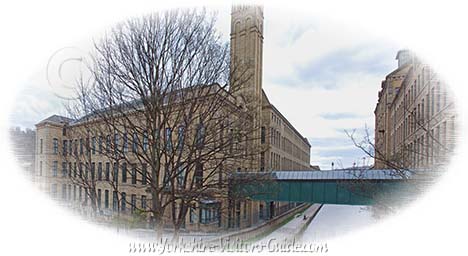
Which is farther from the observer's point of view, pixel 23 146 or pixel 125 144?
pixel 125 144

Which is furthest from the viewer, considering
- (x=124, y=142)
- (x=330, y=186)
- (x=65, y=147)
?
(x=330, y=186)

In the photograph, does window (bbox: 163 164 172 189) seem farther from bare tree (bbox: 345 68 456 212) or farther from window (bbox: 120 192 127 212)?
bare tree (bbox: 345 68 456 212)

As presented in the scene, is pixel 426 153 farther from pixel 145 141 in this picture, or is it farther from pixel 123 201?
pixel 123 201

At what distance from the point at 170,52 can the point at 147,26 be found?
20 centimetres

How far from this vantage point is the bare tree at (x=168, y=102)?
154 cm

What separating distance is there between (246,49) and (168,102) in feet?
2.57

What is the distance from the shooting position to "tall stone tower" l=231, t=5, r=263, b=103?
4.77ft

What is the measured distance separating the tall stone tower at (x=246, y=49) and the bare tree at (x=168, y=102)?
0.02 metres

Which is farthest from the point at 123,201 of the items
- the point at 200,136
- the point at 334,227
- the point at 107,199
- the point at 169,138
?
the point at 334,227

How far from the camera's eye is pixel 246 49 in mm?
1956

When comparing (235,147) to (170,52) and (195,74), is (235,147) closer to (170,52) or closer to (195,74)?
(195,74)

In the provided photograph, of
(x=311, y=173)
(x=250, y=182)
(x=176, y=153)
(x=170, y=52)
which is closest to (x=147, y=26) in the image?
(x=170, y=52)

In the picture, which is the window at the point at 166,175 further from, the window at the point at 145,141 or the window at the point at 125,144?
Result: the window at the point at 125,144

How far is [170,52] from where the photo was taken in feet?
5.15
